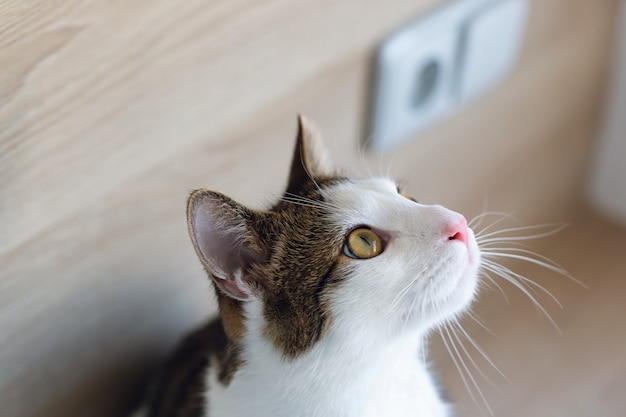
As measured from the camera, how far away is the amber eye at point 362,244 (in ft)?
1.98

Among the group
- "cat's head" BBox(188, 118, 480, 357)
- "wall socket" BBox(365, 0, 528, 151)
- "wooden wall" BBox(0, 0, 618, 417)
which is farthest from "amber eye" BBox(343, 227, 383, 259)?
"wall socket" BBox(365, 0, 528, 151)

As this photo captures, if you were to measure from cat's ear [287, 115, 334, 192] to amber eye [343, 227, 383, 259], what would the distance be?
0.28 ft

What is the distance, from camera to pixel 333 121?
890 mm

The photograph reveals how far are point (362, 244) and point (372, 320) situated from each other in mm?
58

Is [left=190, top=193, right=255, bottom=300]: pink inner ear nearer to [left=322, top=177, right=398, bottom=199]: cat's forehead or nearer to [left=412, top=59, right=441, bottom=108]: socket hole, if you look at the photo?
[left=322, top=177, right=398, bottom=199]: cat's forehead

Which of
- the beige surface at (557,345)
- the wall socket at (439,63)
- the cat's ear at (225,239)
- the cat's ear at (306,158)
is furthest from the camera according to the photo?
the beige surface at (557,345)

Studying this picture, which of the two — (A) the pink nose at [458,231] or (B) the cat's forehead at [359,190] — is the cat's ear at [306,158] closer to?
(B) the cat's forehead at [359,190]

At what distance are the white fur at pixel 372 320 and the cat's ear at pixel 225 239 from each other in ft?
0.08

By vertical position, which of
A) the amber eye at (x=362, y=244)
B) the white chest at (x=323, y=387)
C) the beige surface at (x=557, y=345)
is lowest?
the beige surface at (x=557, y=345)

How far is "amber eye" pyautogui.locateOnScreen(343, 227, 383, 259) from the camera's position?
604mm

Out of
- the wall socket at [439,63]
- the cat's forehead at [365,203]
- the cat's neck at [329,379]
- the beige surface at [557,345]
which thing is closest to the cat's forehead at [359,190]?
the cat's forehead at [365,203]

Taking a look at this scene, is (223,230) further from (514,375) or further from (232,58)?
(514,375)

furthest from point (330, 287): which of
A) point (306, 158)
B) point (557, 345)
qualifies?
point (557, 345)

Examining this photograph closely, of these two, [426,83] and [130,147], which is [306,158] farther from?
[426,83]
